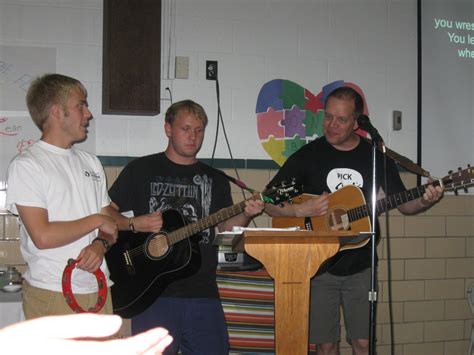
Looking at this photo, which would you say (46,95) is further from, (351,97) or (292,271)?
(351,97)

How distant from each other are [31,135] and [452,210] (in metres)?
3.37

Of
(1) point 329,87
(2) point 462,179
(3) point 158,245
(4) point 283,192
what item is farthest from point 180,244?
(1) point 329,87

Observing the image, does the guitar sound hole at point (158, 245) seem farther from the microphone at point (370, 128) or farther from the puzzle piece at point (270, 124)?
the puzzle piece at point (270, 124)

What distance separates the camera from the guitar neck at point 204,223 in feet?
10.4

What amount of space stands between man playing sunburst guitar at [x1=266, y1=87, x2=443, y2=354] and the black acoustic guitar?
1.23 feet

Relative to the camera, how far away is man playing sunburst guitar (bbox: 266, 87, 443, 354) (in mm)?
3389

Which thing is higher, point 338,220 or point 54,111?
point 54,111

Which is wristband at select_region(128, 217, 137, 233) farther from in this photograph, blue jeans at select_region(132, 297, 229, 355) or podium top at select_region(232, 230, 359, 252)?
podium top at select_region(232, 230, 359, 252)

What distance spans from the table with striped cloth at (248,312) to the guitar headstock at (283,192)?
0.59m

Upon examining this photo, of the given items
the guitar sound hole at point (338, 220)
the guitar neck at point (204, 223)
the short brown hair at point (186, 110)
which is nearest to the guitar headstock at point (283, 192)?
the guitar neck at point (204, 223)

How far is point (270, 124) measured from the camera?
4254mm

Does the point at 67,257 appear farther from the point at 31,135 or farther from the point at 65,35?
the point at 65,35

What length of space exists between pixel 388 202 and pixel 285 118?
1.21 m

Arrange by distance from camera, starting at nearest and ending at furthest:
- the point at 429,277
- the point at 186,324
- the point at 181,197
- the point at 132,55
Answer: the point at 186,324, the point at 181,197, the point at 132,55, the point at 429,277
